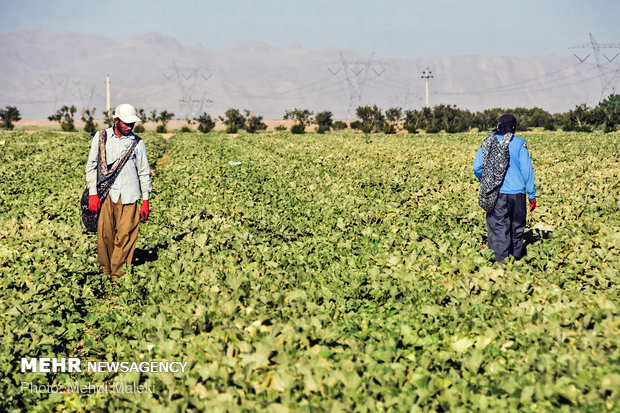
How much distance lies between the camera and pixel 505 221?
22.2 ft

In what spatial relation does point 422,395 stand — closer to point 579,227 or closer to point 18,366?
point 18,366

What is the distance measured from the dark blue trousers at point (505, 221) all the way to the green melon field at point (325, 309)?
0.25 meters

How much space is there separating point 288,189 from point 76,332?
8.25m

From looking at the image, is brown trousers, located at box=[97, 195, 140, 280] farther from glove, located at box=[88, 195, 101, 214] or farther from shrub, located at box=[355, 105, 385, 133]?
shrub, located at box=[355, 105, 385, 133]

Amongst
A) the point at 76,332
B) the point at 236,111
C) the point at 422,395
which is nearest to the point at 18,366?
the point at 76,332

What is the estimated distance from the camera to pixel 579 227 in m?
8.30

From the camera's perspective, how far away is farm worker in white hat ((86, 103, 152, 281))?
22.1 ft

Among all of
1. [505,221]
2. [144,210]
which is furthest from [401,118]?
[144,210]

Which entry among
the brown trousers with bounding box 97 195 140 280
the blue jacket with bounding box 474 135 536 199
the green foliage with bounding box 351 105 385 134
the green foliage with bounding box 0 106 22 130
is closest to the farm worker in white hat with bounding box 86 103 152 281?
the brown trousers with bounding box 97 195 140 280

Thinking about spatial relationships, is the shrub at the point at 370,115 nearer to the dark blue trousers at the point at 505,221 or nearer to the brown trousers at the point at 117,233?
the dark blue trousers at the point at 505,221

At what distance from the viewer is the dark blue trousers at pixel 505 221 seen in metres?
6.76

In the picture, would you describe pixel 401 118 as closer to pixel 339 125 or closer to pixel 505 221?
pixel 339 125

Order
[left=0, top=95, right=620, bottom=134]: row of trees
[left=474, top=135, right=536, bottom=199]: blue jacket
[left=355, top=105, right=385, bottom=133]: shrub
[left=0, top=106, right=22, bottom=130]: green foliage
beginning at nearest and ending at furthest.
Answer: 1. [left=474, top=135, right=536, bottom=199]: blue jacket
2. [left=0, top=106, right=22, bottom=130]: green foliage
3. [left=0, top=95, right=620, bottom=134]: row of trees
4. [left=355, top=105, right=385, bottom=133]: shrub

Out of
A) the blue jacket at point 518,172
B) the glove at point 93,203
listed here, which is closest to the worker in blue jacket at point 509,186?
the blue jacket at point 518,172
